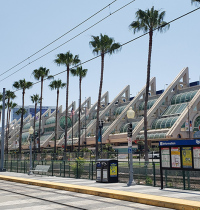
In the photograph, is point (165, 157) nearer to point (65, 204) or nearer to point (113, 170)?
point (113, 170)

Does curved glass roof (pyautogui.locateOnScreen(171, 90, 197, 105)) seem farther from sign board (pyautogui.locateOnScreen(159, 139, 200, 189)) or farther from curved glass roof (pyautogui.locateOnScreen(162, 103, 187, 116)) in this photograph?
sign board (pyautogui.locateOnScreen(159, 139, 200, 189))

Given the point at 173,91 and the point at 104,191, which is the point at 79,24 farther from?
the point at 173,91

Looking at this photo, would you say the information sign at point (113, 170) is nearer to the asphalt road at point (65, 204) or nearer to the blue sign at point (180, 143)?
the blue sign at point (180, 143)

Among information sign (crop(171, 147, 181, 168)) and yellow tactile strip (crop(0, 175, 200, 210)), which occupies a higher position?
information sign (crop(171, 147, 181, 168))

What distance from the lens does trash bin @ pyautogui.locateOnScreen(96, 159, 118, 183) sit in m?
→ 19.3

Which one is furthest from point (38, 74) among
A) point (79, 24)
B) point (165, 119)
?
point (79, 24)

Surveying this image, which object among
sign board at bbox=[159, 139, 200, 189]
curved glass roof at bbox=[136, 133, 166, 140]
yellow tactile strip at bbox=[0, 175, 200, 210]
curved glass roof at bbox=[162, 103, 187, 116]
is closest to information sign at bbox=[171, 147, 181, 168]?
sign board at bbox=[159, 139, 200, 189]

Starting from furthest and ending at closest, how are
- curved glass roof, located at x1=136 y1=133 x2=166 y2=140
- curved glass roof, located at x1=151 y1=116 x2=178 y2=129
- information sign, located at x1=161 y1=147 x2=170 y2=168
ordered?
curved glass roof, located at x1=151 y1=116 x2=178 y2=129
curved glass roof, located at x1=136 y1=133 x2=166 y2=140
information sign, located at x1=161 y1=147 x2=170 y2=168

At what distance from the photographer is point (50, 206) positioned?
1180 cm

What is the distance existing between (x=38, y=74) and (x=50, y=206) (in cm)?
5934

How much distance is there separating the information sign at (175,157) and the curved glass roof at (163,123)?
60.0 m

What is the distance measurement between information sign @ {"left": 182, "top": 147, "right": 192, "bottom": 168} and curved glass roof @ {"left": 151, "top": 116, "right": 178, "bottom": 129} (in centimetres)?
6030

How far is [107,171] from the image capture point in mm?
19359

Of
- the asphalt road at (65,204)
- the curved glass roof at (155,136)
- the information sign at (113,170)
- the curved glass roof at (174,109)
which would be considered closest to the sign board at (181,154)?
the asphalt road at (65,204)
